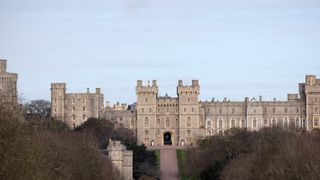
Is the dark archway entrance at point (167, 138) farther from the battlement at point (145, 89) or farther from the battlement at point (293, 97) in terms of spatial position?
the battlement at point (293, 97)

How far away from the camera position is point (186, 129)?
104438mm

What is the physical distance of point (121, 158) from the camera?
67938 millimetres

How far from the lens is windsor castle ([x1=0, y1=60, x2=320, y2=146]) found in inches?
4119

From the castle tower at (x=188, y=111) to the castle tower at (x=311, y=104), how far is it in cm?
1096

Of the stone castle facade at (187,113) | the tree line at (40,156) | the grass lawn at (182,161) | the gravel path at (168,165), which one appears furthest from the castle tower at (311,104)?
the tree line at (40,156)

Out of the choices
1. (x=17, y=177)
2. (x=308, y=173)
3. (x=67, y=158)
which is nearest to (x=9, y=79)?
(x=67, y=158)

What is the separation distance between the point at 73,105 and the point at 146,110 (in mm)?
7188

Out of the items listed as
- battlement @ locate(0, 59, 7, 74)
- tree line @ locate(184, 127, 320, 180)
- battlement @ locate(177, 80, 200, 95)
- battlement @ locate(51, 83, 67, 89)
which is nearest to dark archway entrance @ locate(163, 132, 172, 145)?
battlement @ locate(177, 80, 200, 95)

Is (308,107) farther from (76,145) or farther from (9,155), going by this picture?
(9,155)

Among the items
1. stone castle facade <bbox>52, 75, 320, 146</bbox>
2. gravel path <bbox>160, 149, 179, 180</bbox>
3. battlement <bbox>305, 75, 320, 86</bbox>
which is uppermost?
battlement <bbox>305, 75, 320, 86</bbox>

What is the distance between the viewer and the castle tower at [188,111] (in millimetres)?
104312

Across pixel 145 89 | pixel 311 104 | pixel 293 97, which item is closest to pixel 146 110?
pixel 145 89

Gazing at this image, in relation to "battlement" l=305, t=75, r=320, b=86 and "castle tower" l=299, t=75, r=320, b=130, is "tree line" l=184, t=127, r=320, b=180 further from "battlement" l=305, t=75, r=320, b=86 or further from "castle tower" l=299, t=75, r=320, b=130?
"battlement" l=305, t=75, r=320, b=86

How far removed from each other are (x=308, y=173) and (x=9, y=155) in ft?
47.0
